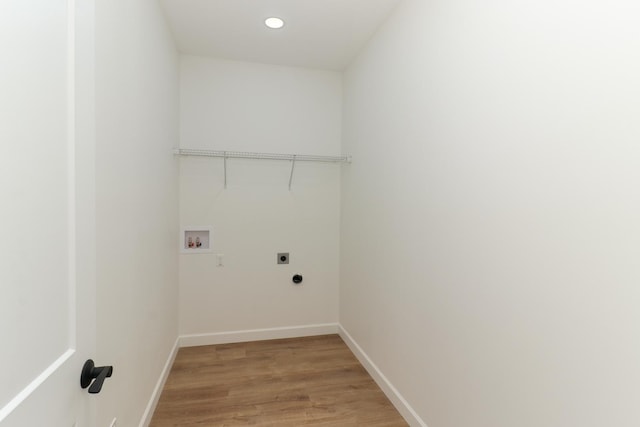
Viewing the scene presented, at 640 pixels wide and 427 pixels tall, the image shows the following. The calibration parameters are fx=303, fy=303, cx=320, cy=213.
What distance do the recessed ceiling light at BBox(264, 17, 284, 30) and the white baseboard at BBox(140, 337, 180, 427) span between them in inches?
106

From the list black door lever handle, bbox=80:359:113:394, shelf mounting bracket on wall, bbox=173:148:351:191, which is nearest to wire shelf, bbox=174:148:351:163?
shelf mounting bracket on wall, bbox=173:148:351:191

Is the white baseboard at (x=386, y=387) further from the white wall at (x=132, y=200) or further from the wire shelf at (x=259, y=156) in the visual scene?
the wire shelf at (x=259, y=156)

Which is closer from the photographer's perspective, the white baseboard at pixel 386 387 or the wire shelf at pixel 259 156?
the white baseboard at pixel 386 387

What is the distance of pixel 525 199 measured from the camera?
1158 millimetres

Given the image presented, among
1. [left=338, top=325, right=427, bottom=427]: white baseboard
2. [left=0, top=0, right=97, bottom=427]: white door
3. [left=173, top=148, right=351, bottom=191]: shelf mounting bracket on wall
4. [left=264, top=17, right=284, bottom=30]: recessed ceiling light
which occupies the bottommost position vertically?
[left=338, top=325, right=427, bottom=427]: white baseboard

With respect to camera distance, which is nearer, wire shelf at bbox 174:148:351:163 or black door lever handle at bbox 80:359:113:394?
black door lever handle at bbox 80:359:113:394

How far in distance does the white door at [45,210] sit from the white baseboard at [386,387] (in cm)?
171

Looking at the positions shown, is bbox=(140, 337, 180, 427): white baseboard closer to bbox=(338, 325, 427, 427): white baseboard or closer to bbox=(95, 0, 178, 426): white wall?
bbox=(95, 0, 178, 426): white wall

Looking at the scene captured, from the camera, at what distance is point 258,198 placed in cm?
296

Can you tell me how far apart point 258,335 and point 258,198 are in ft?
4.43

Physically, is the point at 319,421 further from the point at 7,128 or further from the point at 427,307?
the point at 7,128

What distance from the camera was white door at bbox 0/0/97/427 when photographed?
1.91ft

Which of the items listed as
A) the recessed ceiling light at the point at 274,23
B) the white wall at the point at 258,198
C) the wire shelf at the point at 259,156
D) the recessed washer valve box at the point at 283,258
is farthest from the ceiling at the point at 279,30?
the recessed washer valve box at the point at 283,258

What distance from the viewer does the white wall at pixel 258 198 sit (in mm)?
2816
